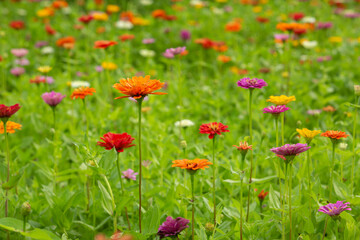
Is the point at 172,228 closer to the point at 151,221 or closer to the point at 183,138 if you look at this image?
the point at 151,221

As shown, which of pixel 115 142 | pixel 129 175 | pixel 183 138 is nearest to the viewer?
pixel 115 142

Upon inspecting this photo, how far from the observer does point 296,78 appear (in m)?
3.23

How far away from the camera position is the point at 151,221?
1.47 metres

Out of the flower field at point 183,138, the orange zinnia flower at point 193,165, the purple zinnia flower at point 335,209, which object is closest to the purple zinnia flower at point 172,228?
the flower field at point 183,138

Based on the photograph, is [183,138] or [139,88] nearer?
[139,88]

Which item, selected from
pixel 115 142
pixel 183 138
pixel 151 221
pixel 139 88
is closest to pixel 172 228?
pixel 151 221

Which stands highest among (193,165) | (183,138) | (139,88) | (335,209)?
(139,88)

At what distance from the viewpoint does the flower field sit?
146 centimetres

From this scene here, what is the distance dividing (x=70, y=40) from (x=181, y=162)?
2.39m

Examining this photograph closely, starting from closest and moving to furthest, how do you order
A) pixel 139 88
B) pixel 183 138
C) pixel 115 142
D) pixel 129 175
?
pixel 139 88 < pixel 115 142 < pixel 129 175 < pixel 183 138

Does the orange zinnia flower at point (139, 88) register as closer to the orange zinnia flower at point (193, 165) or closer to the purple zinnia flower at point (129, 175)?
the orange zinnia flower at point (193, 165)

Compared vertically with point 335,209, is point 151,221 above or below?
below

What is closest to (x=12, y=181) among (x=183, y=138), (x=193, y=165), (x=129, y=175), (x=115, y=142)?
(x=115, y=142)

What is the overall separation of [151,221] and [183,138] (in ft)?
2.74
